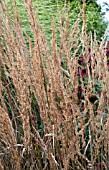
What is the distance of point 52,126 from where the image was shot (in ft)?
6.68

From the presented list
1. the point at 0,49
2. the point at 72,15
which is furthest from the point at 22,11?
the point at 0,49

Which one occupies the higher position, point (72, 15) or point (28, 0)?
point (28, 0)

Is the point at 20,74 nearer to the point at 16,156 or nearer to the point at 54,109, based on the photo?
the point at 54,109

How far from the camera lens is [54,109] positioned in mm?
1909

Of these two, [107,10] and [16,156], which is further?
[107,10]

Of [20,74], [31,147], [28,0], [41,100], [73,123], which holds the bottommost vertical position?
[31,147]

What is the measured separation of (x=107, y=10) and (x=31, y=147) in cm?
416

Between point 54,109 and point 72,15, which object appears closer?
point 54,109

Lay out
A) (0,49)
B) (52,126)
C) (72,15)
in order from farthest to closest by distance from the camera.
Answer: (72,15)
(0,49)
(52,126)

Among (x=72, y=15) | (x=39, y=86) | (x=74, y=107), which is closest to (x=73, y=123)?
(x=74, y=107)

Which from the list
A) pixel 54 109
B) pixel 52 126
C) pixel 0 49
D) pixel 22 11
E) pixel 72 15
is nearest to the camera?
pixel 54 109

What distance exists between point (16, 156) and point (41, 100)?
286 millimetres

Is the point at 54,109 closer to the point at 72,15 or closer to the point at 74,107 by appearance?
the point at 74,107

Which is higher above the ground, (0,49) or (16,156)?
(0,49)
